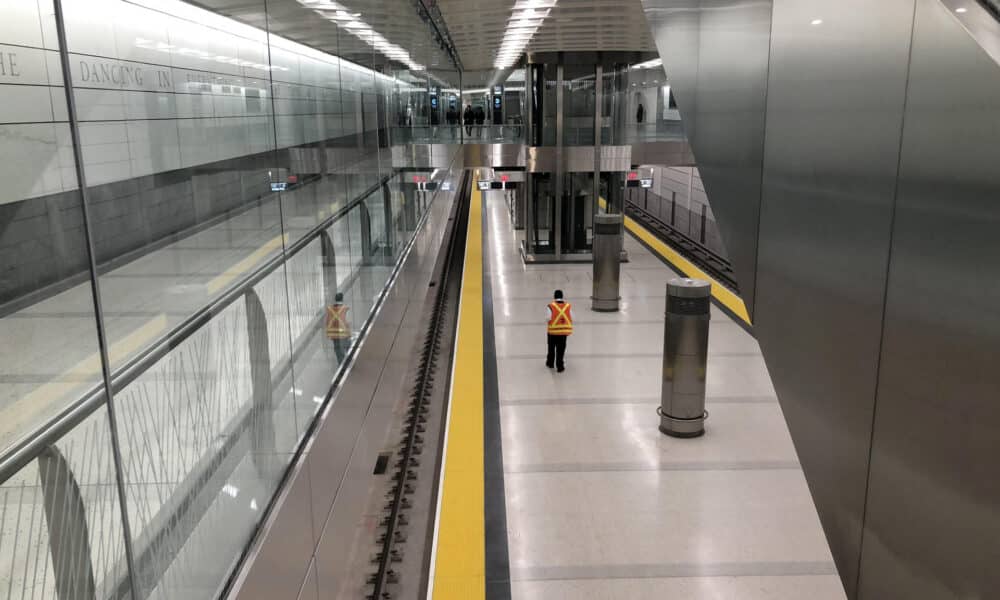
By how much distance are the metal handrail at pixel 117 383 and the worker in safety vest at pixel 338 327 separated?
1.61 meters

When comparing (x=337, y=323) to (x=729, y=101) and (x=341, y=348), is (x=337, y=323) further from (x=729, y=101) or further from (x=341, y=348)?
(x=729, y=101)

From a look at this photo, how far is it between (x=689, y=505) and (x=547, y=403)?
3031 mm

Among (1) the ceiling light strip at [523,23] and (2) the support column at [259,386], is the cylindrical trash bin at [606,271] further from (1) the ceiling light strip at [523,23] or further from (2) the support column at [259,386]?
(2) the support column at [259,386]

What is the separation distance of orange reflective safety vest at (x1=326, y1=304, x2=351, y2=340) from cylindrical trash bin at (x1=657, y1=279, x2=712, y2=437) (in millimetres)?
3953

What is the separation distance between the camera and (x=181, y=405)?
3.54 metres

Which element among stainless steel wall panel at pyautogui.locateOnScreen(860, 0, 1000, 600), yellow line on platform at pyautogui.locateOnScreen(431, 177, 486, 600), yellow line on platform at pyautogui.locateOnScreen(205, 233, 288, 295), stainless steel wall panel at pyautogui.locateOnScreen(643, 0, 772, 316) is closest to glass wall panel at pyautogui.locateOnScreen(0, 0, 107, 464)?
yellow line on platform at pyautogui.locateOnScreen(205, 233, 288, 295)

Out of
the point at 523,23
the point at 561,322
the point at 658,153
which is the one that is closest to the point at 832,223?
the point at 561,322

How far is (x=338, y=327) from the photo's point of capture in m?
6.97

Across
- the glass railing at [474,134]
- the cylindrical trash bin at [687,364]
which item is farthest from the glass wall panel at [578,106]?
the cylindrical trash bin at [687,364]

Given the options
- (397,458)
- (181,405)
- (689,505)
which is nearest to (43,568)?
(181,405)

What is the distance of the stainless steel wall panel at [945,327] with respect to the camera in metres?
1.03

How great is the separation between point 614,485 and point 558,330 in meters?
3.57

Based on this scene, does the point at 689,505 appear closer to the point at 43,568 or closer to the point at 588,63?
the point at 43,568

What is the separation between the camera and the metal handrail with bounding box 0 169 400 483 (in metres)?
2.19
